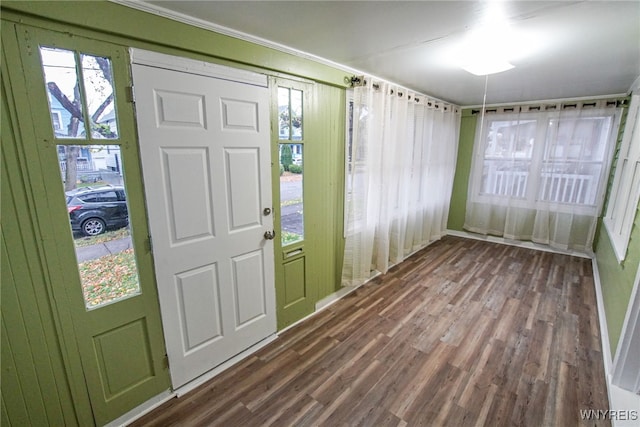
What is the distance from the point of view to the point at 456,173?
4988 millimetres

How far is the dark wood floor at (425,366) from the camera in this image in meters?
1.69

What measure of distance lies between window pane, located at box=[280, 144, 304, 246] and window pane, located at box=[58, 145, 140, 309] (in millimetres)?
1080

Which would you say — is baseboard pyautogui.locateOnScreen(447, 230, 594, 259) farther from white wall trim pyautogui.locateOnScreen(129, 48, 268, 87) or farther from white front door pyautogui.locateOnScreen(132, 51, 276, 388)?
white wall trim pyautogui.locateOnScreen(129, 48, 268, 87)

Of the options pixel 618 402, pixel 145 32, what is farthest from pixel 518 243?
pixel 145 32

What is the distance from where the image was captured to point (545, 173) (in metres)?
4.07

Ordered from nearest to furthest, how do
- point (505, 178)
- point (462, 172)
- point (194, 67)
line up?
point (194, 67)
point (505, 178)
point (462, 172)

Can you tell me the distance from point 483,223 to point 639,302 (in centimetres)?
325

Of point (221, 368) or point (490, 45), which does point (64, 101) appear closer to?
point (221, 368)

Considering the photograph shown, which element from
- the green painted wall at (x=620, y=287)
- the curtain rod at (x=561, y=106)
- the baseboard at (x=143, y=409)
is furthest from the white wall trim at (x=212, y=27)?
the curtain rod at (x=561, y=106)

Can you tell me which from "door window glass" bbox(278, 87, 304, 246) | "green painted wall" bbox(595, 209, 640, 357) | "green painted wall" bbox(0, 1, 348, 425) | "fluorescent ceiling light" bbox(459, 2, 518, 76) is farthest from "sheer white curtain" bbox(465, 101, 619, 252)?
"green painted wall" bbox(0, 1, 348, 425)

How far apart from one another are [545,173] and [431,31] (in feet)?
11.7

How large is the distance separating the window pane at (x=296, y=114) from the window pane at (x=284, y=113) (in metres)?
0.04

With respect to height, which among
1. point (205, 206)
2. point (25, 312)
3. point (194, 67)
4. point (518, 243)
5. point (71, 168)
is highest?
point (194, 67)

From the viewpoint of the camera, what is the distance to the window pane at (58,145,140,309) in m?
1.35
